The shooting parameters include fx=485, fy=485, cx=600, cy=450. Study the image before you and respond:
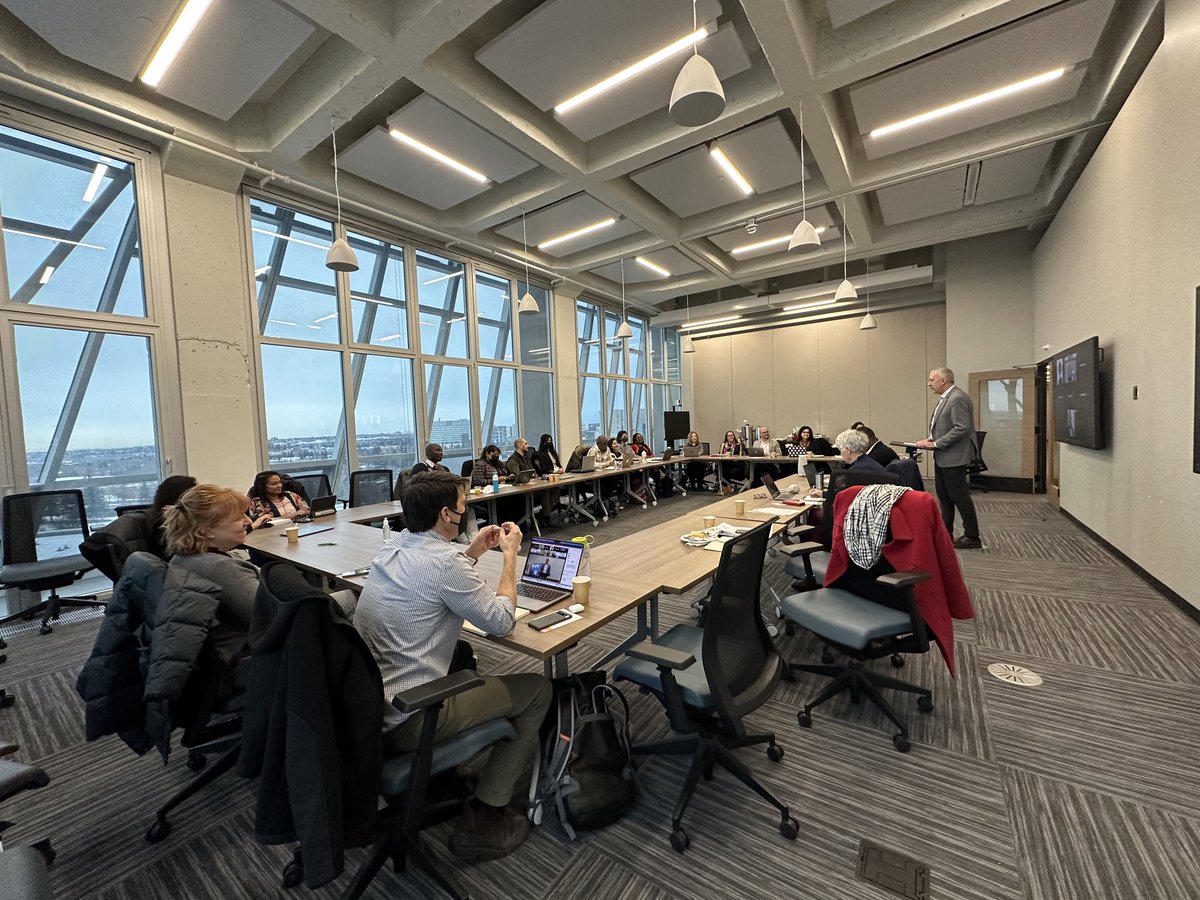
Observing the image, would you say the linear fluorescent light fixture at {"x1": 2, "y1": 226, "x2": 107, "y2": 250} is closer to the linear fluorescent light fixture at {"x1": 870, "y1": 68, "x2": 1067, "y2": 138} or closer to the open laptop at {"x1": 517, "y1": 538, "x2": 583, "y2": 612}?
the open laptop at {"x1": 517, "y1": 538, "x2": 583, "y2": 612}

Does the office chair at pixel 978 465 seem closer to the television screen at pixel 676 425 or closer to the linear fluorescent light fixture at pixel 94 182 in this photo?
the television screen at pixel 676 425

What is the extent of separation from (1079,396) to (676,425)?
24.6 feet

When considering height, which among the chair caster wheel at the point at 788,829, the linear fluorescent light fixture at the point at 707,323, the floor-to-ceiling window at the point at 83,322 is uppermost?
the linear fluorescent light fixture at the point at 707,323

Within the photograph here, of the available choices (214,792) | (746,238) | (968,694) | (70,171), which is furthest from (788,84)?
(70,171)

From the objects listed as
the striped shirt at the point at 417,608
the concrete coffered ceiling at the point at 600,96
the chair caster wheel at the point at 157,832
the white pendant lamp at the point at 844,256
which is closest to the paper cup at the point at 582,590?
the striped shirt at the point at 417,608

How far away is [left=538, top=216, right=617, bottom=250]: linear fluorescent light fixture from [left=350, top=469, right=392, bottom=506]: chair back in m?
4.29

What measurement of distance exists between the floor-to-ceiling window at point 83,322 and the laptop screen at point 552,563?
4.42 m

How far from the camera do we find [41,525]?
12.6ft

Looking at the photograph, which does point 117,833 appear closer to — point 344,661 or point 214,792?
point 214,792

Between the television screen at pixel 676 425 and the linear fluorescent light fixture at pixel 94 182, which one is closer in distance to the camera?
the linear fluorescent light fixture at pixel 94 182

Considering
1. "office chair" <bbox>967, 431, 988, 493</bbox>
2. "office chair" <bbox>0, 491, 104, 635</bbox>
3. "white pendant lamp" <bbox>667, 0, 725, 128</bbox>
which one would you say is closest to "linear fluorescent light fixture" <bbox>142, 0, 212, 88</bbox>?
"white pendant lamp" <bbox>667, 0, 725, 128</bbox>

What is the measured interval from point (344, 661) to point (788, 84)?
486cm

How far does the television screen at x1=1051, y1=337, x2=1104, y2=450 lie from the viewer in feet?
15.6

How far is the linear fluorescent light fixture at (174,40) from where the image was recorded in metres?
3.20
